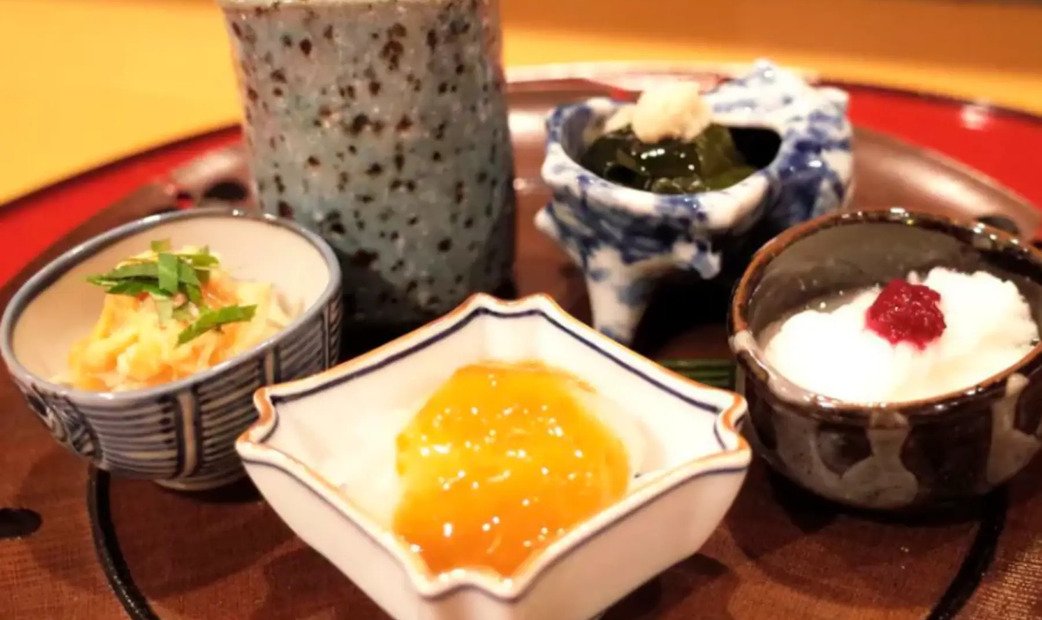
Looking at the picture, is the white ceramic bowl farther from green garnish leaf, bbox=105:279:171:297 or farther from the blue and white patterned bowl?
green garnish leaf, bbox=105:279:171:297

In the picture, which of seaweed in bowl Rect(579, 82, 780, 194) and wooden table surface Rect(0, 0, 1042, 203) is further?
wooden table surface Rect(0, 0, 1042, 203)

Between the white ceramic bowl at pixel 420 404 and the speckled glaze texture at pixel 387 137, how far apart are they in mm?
131

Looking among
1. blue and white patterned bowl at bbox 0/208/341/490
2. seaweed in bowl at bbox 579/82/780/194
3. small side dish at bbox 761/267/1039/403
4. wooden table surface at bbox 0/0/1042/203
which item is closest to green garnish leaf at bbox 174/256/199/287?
blue and white patterned bowl at bbox 0/208/341/490

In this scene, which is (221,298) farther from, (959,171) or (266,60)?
(959,171)

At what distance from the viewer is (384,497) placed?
0.81 m

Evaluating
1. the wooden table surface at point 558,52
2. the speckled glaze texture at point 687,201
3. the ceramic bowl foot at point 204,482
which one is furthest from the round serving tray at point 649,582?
the wooden table surface at point 558,52

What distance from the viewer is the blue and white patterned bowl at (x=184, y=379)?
81 cm

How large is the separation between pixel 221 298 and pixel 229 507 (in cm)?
19

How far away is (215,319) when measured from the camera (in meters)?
0.89

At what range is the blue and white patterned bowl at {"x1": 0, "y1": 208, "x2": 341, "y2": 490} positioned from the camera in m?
0.81

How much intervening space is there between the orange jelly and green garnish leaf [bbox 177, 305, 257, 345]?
0.20 meters

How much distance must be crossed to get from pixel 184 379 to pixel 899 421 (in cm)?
55

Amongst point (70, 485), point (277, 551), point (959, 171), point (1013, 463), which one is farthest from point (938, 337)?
point (70, 485)

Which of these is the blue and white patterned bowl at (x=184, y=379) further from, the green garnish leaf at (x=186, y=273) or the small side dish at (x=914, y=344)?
the small side dish at (x=914, y=344)
